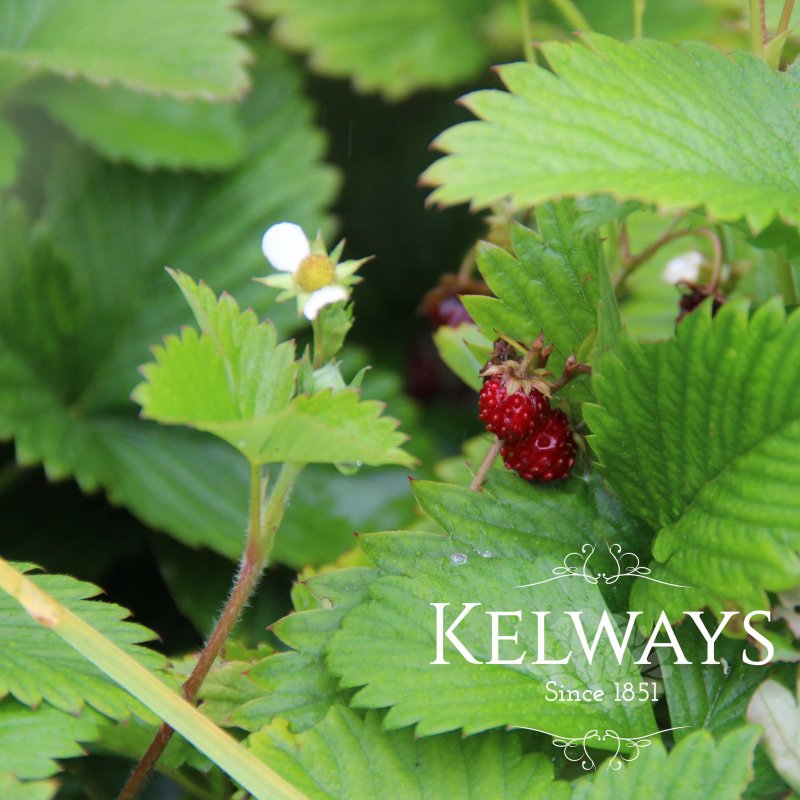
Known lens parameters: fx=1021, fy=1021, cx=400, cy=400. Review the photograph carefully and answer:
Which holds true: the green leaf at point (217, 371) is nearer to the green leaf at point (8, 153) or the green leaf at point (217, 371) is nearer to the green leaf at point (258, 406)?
the green leaf at point (258, 406)

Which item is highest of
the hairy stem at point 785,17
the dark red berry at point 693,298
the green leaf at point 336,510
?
the hairy stem at point 785,17

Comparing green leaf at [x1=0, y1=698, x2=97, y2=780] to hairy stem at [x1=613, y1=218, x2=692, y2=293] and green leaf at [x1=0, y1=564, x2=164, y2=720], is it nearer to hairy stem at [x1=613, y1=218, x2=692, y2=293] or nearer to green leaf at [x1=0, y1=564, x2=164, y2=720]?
green leaf at [x1=0, y1=564, x2=164, y2=720]

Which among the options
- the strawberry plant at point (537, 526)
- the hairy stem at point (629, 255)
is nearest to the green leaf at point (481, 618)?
the strawberry plant at point (537, 526)

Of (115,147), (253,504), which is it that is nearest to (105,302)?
(115,147)

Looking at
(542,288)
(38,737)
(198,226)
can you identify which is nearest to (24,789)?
(38,737)

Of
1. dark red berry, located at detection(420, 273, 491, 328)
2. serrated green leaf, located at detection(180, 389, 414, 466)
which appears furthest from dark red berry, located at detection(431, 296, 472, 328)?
serrated green leaf, located at detection(180, 389, 414, 466)

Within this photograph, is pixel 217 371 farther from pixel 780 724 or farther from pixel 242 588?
pixel 780 724

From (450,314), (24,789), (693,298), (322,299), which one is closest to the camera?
(24,789)
